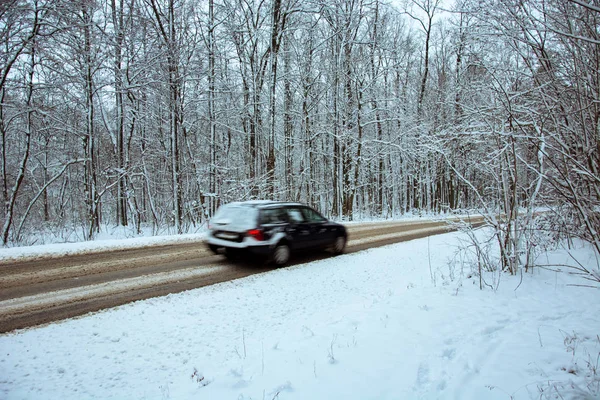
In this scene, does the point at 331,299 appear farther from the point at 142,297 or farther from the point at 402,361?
the point at 142,297

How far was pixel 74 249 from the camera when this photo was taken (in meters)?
8.40

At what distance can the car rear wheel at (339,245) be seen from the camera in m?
9.77

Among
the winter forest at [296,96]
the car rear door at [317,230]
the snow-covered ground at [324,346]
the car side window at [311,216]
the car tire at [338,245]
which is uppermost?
the winter forest at [296,96]

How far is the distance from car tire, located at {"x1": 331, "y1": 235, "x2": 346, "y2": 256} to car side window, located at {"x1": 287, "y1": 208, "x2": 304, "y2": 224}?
1556mm

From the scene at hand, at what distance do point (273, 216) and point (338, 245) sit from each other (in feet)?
9.09

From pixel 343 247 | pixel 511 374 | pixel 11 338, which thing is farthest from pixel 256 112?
pixel 511 374

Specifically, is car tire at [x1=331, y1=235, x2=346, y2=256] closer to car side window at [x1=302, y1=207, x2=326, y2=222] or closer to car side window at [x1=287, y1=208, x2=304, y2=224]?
car side window at [x1=302, y1=207, x2=326, y2=222]

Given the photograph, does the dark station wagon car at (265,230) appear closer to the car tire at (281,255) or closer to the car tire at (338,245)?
the car tire at (281,255)

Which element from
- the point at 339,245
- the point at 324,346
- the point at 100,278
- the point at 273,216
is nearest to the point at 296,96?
the point at 339,245

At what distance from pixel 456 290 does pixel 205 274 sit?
5.13 m

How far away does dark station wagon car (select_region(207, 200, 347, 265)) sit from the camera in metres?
7.55

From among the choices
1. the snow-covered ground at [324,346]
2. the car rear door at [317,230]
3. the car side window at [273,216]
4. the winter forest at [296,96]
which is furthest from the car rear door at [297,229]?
the winter forest at [296,96]

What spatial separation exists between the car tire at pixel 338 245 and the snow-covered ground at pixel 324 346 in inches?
138

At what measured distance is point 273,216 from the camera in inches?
317
